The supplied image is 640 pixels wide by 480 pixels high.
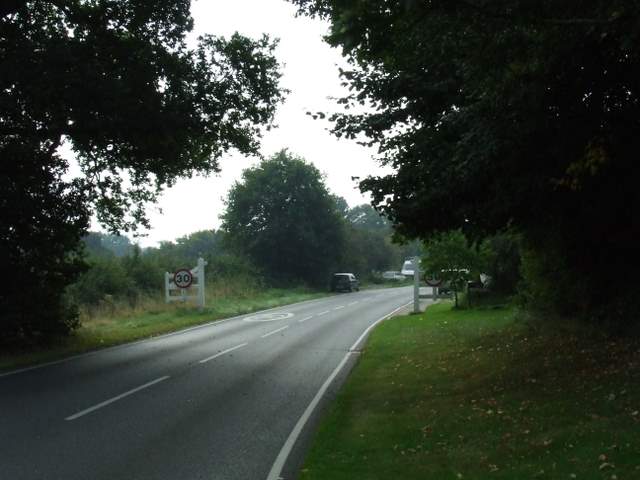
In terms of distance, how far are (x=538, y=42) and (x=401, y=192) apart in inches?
178

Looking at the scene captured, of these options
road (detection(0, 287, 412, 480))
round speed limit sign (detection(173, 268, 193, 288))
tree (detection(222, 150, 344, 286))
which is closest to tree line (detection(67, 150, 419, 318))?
tree (detection(222, 150, 344, 286))

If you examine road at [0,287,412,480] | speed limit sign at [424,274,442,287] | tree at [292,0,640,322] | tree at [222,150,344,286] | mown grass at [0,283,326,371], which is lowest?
road at [0,287,412,480]

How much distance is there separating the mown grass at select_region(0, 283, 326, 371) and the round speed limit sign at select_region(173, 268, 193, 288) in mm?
1334

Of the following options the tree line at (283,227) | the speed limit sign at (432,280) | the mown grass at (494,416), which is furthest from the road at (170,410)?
the tree line at (283,227)

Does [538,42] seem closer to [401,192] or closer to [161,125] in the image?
[401,192]

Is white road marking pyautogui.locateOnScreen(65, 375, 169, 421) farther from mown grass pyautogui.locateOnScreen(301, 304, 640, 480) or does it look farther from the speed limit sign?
the speed limit sign

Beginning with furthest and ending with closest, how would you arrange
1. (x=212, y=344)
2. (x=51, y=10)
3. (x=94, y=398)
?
(x=212, y=344), (x=51, y=10), (x=94, y=398)

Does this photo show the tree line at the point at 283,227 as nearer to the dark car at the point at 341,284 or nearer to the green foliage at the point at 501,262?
the dark car at the point at 341,284

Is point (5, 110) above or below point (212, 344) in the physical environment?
above

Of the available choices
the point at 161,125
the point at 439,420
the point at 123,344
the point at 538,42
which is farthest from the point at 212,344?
the point at 538,42

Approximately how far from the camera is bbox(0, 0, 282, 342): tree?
13070 mm

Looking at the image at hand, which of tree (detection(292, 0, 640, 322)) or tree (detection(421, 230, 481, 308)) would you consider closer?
tree (detection(292, 0, 640, 322))

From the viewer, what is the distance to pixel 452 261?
2548 centimetres

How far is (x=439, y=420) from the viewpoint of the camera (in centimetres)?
787
